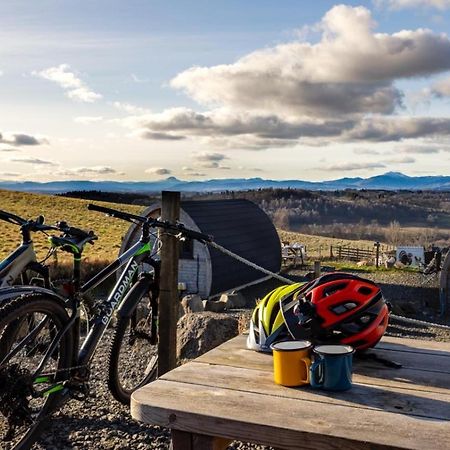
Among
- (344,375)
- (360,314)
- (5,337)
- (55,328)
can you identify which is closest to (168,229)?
(55,328)

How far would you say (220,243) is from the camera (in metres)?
16.6

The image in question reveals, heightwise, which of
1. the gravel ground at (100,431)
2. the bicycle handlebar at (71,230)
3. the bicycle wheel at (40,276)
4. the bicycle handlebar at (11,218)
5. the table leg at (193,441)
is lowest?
the gravel ground at (100,431)

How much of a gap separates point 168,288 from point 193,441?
2.70 m

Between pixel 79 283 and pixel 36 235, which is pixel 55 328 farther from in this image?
pixel 36 235

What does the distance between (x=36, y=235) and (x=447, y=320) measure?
33620 mm

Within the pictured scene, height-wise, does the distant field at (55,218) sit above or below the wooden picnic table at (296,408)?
below

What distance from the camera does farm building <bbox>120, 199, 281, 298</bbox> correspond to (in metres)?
16.1

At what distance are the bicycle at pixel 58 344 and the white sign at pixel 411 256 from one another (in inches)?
906

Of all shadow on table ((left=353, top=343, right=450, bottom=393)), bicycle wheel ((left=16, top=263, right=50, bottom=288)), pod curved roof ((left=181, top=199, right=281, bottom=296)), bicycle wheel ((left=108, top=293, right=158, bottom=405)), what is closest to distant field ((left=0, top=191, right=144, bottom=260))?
pod curved roof ((left=181, top=199, right=281, bottom=296))

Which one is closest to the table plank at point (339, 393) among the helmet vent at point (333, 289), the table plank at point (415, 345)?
the helmet vent at point (333, 289)

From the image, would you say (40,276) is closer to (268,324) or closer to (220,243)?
→ (268,324)

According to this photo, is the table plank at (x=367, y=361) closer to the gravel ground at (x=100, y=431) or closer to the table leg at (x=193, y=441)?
the table leg at (x=193, y=441)

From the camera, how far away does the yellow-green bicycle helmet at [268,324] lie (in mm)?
3125

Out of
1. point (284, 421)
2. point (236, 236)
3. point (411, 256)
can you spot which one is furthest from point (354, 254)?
point (284, 421)
